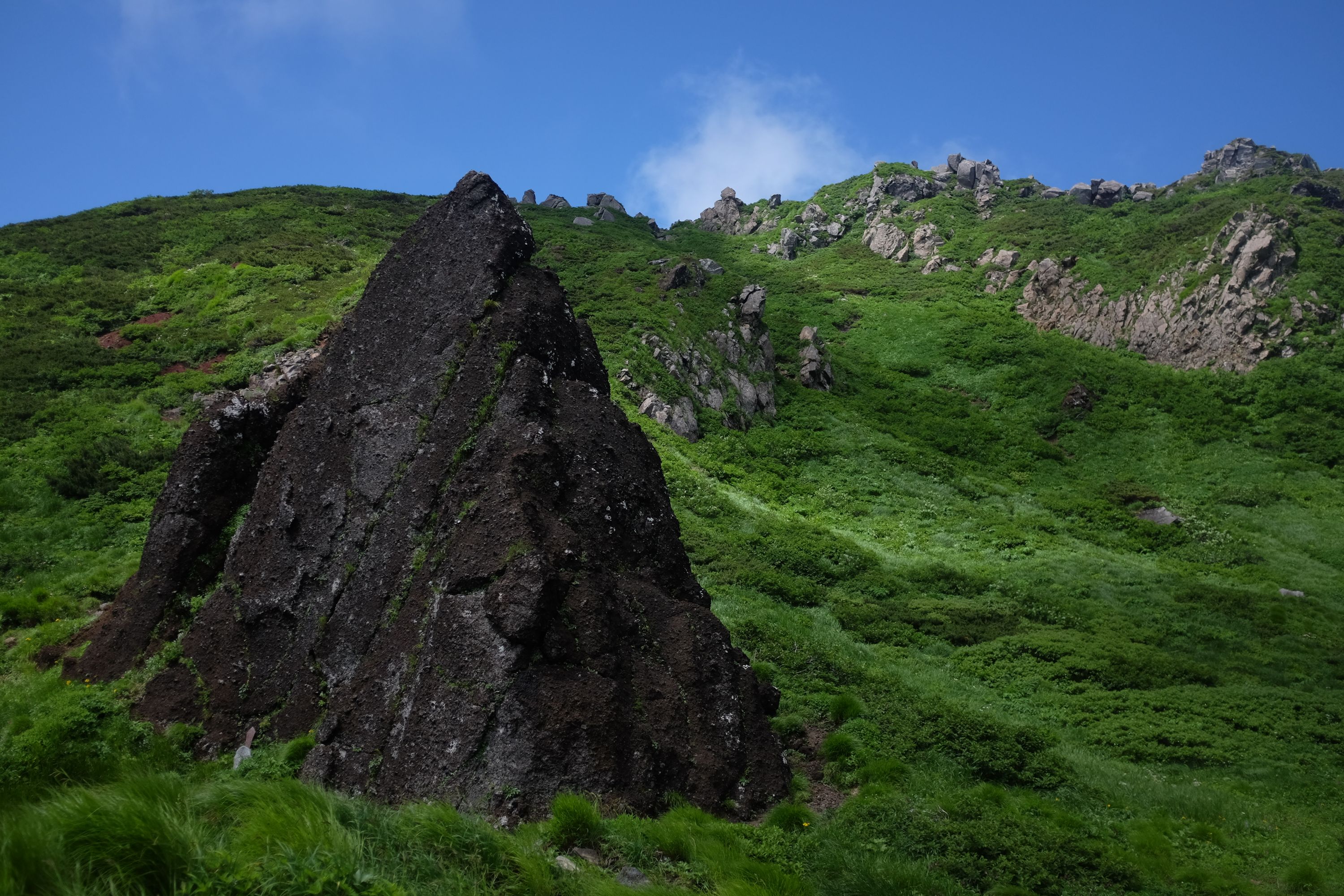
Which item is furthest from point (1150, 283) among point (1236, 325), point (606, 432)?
point (606, 432)

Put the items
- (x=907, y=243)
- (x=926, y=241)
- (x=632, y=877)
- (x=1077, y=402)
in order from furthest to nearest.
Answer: (x=907, y=243)
(x=926, y=241)
(x=1077, y=402)
(x=632, y=877)

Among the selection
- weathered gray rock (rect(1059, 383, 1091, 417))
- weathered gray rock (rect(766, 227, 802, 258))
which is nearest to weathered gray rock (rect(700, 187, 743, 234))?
weathered gray rock (rect(766, 227, 802, 258))

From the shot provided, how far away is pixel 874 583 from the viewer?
24.7m

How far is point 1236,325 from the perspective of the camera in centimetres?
5009

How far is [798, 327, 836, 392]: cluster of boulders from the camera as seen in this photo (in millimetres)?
47906

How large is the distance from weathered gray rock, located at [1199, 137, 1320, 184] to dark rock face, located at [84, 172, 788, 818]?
323ft

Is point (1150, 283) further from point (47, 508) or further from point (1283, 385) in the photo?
point (47, 508)

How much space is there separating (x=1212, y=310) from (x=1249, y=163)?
53.2 metres

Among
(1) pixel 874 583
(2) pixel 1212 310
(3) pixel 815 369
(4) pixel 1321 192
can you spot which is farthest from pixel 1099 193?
(1) pixel 874 583

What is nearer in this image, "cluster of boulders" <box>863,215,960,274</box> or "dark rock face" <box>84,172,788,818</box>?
"dark rock face" <box>84,172,788,818</box>

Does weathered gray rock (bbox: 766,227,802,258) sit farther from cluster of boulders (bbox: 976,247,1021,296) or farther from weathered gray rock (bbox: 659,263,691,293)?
weathered gray rock (bbox: 659,263,691,293)

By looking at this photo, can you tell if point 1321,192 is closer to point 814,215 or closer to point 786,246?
point 786,246

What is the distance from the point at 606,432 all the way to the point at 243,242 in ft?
163

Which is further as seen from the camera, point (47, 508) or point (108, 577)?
point (47, 508)
